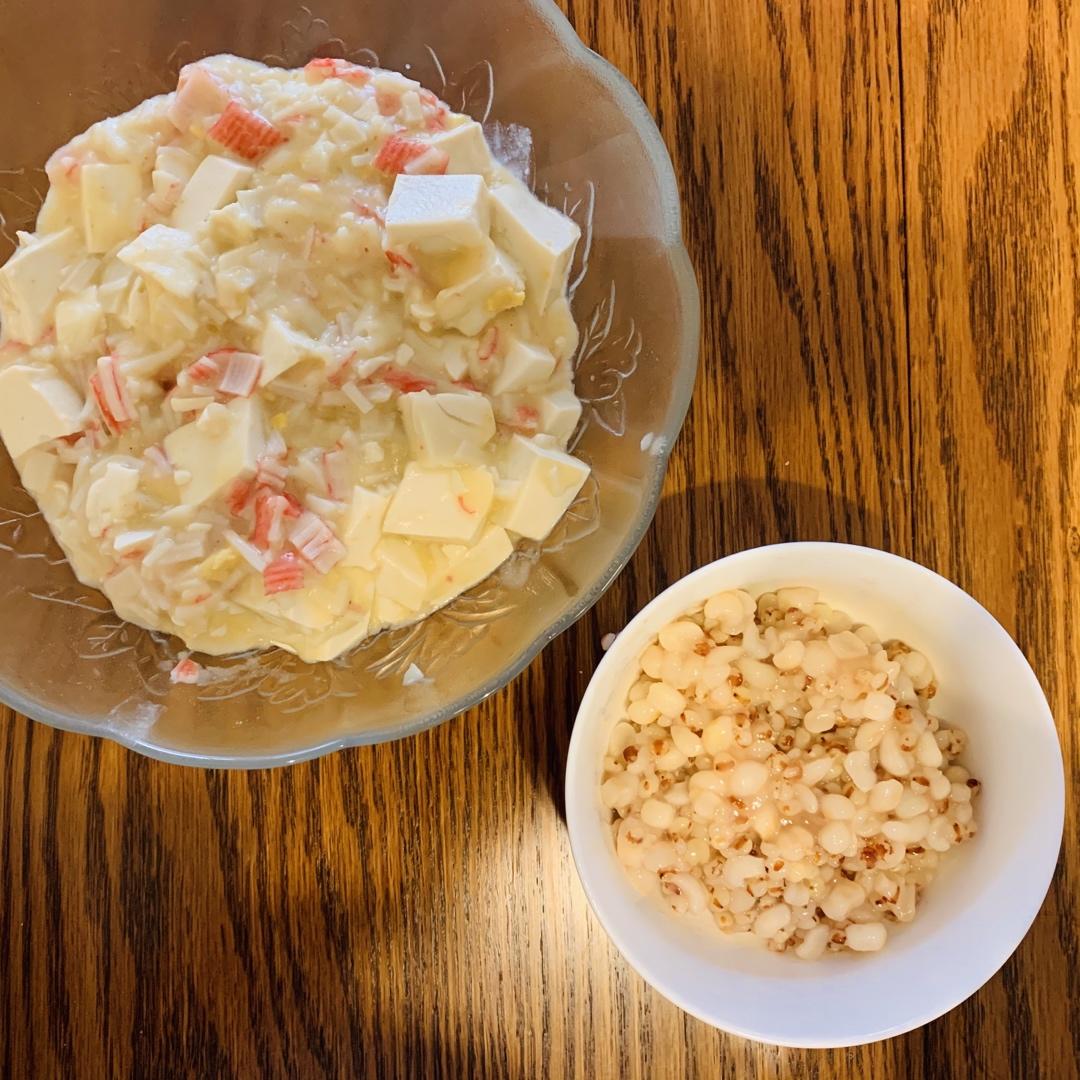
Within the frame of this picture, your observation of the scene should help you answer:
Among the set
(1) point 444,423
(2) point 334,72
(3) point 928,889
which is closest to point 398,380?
(1) point 444,423

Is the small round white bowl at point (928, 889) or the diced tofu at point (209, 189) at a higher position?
the diced tofu at point (209, 189)

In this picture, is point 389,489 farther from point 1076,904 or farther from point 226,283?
point 1076,904

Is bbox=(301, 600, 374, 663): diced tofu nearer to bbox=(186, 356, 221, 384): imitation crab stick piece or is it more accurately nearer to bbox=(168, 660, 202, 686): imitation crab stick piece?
bbox=(168, 660, 202, 686): imitation crab stick piece

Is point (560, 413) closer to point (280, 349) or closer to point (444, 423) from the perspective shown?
point (444, 423)

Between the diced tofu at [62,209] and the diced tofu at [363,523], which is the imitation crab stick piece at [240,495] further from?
the diced tofu at [62,209]

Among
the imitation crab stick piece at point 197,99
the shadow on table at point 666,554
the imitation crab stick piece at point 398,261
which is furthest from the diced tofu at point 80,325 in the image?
the shadow on table at point 666,554
